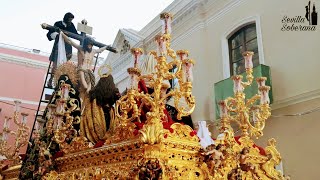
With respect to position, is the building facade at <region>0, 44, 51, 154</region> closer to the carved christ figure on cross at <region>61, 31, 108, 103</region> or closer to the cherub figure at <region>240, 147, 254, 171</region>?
the carved christ figure on cross at <region>61, 31, 108, 103</region>

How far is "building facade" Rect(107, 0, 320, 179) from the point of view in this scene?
19.8ft

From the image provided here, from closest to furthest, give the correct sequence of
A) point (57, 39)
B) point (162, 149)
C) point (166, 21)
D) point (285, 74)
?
point (162, 149) → point (166, 21) → point (57, 39) → point (285, 74)

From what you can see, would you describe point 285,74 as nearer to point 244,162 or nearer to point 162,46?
point 244,162

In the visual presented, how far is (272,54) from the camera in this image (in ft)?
22.6

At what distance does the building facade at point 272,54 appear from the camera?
19.8 feet

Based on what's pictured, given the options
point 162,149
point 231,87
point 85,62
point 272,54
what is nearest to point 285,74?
point 272,54

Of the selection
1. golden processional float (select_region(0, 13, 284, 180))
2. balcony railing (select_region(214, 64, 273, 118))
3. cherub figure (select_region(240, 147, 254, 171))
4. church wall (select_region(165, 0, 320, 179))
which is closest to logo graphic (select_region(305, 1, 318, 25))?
church wall (select_region(165, 0, 320, 179))

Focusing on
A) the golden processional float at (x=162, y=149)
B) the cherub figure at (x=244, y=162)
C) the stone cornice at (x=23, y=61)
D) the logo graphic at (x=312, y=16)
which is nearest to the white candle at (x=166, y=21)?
the golden processional float at (x=162, y=149)

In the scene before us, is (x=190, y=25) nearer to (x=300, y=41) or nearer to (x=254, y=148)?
(x=300, y=41)

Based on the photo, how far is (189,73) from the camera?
3105 mm

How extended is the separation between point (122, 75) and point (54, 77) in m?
4.65

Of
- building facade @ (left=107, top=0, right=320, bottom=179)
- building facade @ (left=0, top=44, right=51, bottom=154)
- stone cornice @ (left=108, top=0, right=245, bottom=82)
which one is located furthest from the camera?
building facade @ (left=0, top=44, right=51, bottom=154)

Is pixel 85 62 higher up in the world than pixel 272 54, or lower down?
lower down

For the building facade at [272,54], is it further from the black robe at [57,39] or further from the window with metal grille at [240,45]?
the black robe at [57,39]
